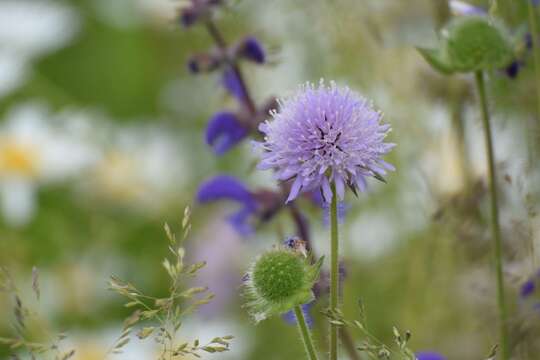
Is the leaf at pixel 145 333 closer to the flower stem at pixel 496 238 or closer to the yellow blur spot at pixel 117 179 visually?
the flower stem at pixel 496 238

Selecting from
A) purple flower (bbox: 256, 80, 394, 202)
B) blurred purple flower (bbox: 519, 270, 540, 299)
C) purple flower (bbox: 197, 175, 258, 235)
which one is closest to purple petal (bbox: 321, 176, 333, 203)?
purple flower (bbox: 256, 80, 394, 202)

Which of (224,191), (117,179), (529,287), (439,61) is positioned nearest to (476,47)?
(439,61)

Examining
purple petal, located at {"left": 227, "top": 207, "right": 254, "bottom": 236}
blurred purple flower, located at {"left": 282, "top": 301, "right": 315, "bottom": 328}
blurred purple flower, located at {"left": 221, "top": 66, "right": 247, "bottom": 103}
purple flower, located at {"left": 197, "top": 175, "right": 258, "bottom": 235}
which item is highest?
blurred purple flower, located at {"left": 221, "top": 66, "right": 247, "bottom": 103}

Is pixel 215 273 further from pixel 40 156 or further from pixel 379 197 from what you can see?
pixel 40 156

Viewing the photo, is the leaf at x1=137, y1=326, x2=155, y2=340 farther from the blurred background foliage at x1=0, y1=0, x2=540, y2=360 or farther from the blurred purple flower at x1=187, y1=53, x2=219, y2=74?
the blurred purple flower at x1=187, y1=53, x2=219, y2=74

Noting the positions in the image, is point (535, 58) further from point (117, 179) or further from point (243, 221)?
point (117, 179)

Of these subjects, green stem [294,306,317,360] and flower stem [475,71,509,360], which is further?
flower stem [475,71,509,360]

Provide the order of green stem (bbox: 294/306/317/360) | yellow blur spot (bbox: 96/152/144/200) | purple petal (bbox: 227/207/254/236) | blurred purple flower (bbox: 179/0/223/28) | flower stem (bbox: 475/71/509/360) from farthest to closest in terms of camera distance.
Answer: yellow blur spot (bbox: 96/152/144/200) < purple petal (bbox: 227/207/254/236) < blurred purple flower (bbox: 179/0/223/28) < flower stem (bbox: 475/71/509/360) < green stem (bbox: 294/306/317/360)
